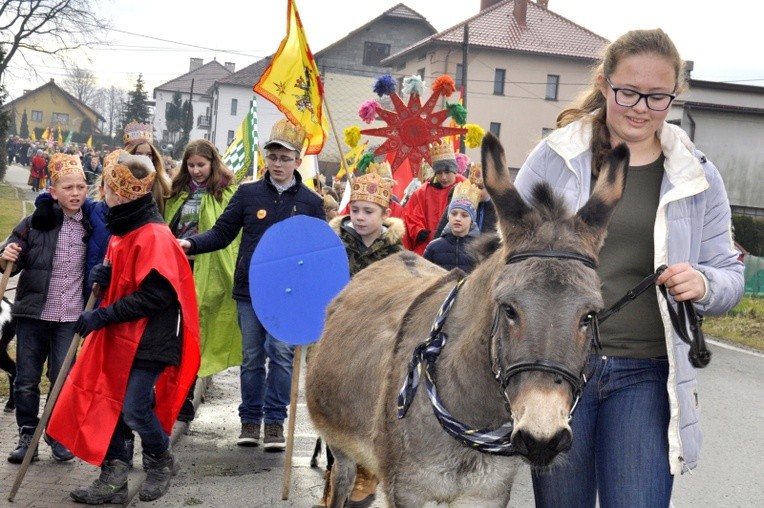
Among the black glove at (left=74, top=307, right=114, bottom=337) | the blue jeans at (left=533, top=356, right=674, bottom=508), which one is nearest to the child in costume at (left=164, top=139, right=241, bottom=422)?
the black glove at (left=74, top=307, right=114, bottom=337)

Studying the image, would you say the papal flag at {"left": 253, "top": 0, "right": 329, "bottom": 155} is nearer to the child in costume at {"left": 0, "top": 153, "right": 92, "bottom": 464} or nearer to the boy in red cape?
the child in costume at {"left": 0, "top": 153, "right": 92, "bottom": 464}

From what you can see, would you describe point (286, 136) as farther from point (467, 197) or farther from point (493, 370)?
point (493, 370)

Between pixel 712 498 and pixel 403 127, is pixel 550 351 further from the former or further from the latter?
pixel 403 127

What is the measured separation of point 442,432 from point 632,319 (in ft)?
2.56

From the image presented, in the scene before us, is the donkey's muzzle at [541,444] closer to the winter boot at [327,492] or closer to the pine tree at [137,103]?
the winter boot at [327,492]

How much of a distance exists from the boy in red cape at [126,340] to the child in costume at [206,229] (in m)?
2.25

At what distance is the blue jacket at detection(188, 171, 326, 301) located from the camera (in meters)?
7.31

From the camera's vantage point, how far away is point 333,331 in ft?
17.2

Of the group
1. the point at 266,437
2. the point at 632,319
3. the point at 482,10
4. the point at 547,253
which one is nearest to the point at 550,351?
the point at 547,253

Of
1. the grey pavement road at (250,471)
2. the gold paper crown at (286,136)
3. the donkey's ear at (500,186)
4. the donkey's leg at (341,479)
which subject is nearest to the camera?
the donkey's ear at (500,186)

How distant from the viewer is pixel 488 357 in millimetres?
3275

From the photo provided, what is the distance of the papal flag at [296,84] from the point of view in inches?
357

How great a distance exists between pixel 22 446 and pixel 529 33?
56448 millimetres

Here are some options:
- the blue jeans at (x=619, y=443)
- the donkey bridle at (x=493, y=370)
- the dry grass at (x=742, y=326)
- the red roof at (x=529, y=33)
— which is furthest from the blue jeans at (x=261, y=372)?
the red roof at (x=529, y=33)
